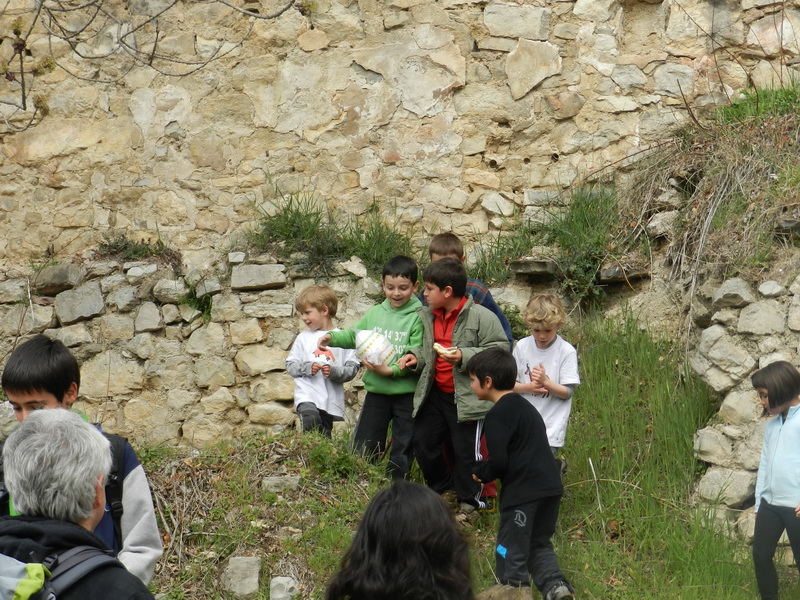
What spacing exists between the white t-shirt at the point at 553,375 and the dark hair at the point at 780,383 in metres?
0.97

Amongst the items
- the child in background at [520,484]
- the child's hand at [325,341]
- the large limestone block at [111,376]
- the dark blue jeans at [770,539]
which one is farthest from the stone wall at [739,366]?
the large limestone block at [111,376]

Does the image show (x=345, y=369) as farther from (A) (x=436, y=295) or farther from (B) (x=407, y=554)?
(B) (x=407, y=554)

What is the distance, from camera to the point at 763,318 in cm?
475

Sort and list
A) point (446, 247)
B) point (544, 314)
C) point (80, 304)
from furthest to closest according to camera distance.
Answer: point (80, 304)
point (446, 247)
point (544, 314)

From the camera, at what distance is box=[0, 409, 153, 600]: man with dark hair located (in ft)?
6.71

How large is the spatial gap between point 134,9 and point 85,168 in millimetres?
1214

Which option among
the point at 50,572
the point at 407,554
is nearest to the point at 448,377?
the point at 407,554

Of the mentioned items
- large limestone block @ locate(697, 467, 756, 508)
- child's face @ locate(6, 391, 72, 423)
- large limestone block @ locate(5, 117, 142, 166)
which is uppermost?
large limestone block @ locate(5, 117, 142, 166)

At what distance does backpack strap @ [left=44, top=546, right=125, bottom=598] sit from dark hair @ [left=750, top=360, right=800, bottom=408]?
9.17 feet

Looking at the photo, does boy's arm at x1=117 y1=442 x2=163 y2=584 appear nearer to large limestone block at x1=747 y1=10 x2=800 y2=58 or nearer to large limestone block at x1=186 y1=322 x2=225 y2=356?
large limestone block at x1=186 y1=322 x2=225 y2=356

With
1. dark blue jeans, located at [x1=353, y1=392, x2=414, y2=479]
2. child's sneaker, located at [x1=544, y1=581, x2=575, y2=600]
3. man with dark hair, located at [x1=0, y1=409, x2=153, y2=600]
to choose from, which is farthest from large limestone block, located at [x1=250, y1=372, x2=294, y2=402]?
man with dark hair, located at [x1=0, y1=409, x2=153, y2=600]

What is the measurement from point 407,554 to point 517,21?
16.5 feet

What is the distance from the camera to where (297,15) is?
6570mm

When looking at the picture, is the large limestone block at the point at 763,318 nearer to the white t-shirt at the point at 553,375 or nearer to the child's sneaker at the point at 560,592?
the white t-shirt at the point at 553,375
